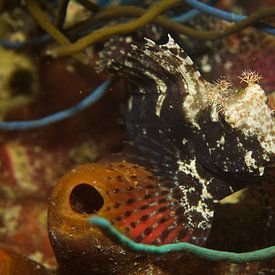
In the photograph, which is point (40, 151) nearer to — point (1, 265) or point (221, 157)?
point (1, 265)

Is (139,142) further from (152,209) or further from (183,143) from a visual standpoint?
(152,209)

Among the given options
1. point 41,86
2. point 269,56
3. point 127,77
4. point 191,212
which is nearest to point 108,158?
point 127,77

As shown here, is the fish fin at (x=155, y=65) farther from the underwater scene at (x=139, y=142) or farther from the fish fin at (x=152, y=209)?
the fish fin at (x=152, y=209)

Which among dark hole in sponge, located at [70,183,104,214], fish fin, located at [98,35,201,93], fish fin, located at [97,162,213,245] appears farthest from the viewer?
fish fin, located at [98,35,201,93]

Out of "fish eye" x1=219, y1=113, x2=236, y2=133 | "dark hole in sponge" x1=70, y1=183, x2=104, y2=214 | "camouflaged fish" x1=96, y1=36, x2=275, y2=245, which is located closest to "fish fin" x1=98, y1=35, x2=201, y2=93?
"camouflaged fish" x1=96, y1=36, x2=275, y2=245

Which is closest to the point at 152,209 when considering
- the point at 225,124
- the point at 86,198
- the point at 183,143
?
the point at 86,198

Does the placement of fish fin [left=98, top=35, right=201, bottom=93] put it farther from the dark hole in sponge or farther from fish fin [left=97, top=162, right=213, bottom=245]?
the dark hole in sponge
